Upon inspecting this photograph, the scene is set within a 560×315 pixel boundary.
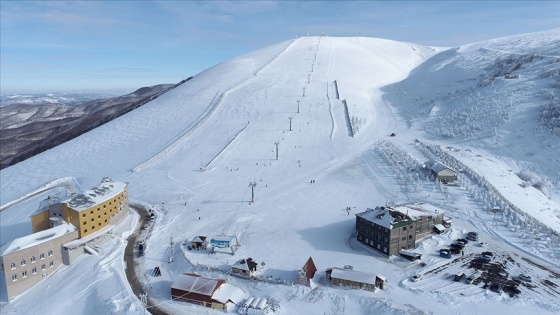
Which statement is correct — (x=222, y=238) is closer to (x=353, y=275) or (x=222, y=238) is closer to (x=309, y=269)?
(x=309, y=269)

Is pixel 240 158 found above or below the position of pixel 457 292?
above

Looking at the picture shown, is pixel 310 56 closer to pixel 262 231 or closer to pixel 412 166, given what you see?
pixel 412 166

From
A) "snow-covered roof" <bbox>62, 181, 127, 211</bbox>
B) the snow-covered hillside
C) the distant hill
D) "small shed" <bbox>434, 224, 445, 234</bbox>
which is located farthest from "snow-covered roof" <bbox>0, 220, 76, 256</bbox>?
the distant hill

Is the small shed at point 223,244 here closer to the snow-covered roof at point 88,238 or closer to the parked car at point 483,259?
the snow-covered roof at point 88,238

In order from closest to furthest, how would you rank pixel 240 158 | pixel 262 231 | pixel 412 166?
pixel 262 231 < pixel 412 166 < pixel 240 158

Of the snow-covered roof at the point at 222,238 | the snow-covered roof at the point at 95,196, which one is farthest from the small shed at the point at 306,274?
the snow-covered roof at the point at 95,196

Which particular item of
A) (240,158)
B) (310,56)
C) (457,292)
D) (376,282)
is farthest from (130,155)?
(310,56)
